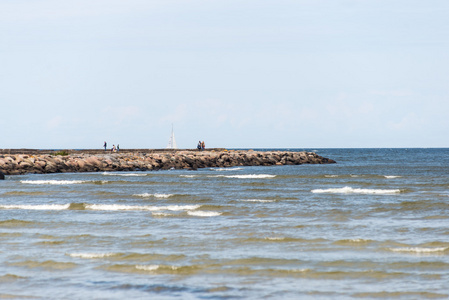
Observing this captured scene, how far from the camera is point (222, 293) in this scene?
390 inches

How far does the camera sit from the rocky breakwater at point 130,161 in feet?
158

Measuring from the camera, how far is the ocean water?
33.8ft

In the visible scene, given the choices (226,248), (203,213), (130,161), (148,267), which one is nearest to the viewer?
(148,267)

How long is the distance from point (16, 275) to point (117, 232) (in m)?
5.38

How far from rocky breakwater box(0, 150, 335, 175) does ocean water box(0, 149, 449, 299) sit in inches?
905

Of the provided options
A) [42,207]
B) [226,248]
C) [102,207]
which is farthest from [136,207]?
[226,248]

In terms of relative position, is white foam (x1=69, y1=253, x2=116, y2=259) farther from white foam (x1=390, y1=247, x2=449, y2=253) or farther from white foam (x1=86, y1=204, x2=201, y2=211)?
white foam (x1=86, y1=204, x2=201, y2=211)

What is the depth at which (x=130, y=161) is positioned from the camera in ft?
182

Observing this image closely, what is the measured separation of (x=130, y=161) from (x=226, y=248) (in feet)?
139

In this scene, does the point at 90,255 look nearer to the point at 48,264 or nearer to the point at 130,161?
the point at 48,264

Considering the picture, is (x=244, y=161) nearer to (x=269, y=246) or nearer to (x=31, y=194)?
(x=31, y=194)

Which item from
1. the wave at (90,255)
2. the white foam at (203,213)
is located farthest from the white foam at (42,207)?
the wave at (90,255)

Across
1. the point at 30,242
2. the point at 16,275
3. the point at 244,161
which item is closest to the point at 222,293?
the point at 16,275

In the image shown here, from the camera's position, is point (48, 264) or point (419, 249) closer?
point (48, 264)
